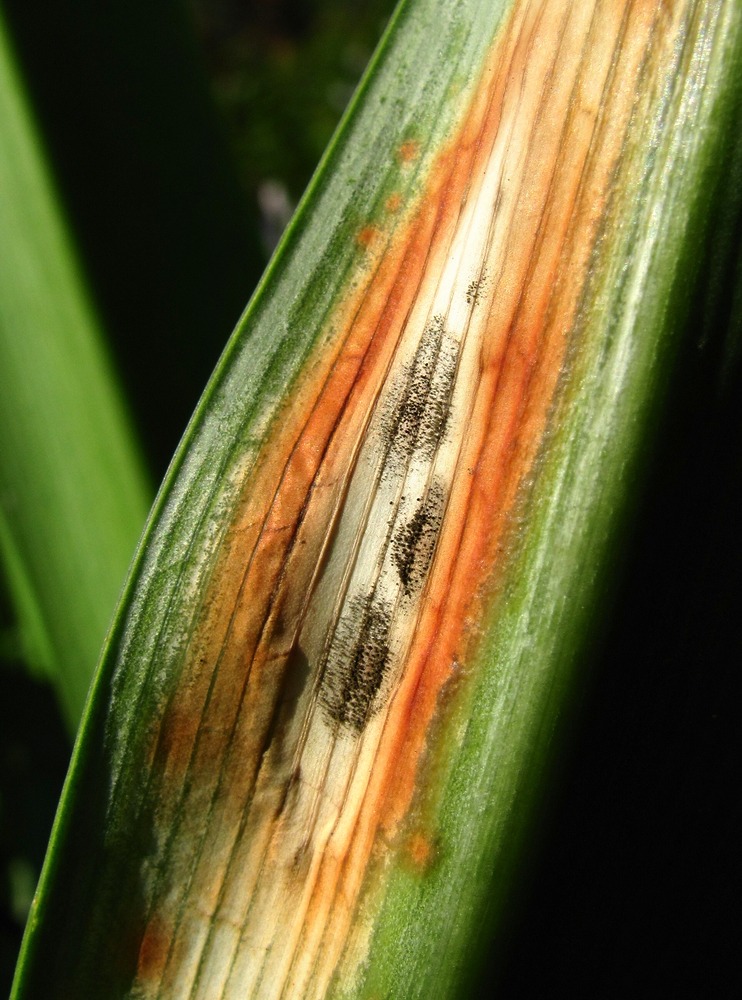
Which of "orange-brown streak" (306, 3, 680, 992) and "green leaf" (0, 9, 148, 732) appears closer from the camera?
"orange-brown streak" (306, 3, 680, 992)

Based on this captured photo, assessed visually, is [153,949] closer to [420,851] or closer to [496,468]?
[420,851]

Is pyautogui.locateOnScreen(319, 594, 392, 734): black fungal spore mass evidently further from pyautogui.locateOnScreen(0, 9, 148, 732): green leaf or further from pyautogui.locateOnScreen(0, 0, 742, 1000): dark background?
pyautogui.locateOnScreen(0, 9, 148, 732): green leaf

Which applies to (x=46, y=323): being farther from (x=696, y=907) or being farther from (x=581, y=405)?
(x=696, y=907)

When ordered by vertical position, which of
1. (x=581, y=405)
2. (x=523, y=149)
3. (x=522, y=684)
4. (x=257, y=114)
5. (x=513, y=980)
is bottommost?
(x=513, y=980)

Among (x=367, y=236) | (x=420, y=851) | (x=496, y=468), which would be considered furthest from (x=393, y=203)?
(x=420, y=851)

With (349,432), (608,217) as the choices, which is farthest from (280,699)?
(608,217)

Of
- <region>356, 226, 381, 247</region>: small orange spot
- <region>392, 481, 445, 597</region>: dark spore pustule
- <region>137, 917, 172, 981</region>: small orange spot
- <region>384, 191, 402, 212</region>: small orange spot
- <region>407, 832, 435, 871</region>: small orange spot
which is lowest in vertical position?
<region>137, 917, 172, 981</region>: small orange spot

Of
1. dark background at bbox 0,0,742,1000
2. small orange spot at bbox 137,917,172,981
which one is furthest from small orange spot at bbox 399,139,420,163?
small orange spot at bbox 137,917,172,981
